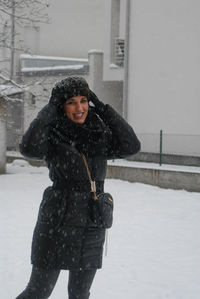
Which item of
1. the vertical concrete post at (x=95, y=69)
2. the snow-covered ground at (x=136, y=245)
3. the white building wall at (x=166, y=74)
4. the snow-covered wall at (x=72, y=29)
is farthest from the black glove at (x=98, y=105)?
the snow-covered wall at (x=72, y=29)

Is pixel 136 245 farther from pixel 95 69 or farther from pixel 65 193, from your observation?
pixel 95 69

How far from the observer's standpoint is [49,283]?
3168mm

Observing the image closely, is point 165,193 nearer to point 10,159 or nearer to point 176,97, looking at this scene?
point 176,97

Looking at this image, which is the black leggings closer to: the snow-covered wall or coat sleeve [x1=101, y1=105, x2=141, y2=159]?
coat sleeve [x1=101, y1=105, x2=141, y2=159]

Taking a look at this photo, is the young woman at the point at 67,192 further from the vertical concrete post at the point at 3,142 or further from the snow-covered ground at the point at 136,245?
the vertical concrete post at the point at 3,142

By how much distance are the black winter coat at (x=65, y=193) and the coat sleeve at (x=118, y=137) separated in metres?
0.16

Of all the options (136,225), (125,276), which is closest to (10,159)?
(136,225)

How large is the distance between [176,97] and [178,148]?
1689 millimetres

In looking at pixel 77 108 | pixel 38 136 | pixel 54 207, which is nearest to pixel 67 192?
pixel 54 207

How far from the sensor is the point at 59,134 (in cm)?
317

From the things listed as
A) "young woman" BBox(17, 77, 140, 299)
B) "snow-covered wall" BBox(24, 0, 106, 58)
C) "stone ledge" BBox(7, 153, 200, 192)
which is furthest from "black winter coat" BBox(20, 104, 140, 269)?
"snow-covered wall" BBox(24, 0, 106, 58)

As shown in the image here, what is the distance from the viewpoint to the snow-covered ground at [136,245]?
16.3 ft

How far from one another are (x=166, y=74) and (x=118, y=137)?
41.1 ft

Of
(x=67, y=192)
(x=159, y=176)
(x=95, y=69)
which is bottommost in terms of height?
(x=159, y=176)
